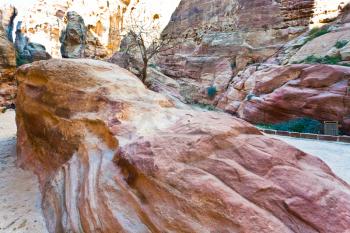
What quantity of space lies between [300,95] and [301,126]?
1.40 meters

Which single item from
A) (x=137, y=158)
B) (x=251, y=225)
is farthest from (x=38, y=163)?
(x=251, y=225)

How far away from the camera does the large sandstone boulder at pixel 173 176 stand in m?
2.14

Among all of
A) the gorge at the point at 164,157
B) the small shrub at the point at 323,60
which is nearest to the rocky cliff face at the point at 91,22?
the small shrub at the point at 323,60

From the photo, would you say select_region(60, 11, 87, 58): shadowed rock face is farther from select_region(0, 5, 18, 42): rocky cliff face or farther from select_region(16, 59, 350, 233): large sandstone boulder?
select_region(16, 59, 350, 233): large sandstone boulder

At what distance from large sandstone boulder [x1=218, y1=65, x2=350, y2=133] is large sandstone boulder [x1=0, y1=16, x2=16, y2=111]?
13.1m

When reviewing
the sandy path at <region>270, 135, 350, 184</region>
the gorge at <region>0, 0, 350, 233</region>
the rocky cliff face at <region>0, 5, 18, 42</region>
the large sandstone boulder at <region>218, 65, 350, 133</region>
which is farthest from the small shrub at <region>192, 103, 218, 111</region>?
the rocky cliff face at <region>0, 5, 18, 42</region>

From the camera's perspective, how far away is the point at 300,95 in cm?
973

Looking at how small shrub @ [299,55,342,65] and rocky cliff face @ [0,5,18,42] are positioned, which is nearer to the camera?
small shrub @ [299,55,342,65]

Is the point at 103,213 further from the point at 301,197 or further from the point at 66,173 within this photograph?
the point at 301,197

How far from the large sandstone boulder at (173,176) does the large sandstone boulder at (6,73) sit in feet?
42.5

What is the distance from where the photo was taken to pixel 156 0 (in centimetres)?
3062

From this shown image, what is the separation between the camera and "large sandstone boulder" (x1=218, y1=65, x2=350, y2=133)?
870 cm

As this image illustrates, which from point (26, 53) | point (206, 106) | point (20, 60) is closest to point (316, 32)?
point (206, 106)

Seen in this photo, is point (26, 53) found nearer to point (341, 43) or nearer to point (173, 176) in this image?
point (341, 43)
